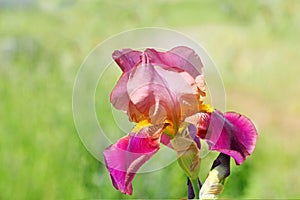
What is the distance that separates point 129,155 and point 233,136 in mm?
113

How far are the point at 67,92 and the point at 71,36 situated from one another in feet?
2.90

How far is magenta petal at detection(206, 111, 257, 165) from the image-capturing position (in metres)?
0.74

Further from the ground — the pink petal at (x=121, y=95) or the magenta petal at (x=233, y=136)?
the pink petal at (x=121, y=95)

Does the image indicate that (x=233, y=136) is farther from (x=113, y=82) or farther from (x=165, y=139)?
(x=113, y=82)

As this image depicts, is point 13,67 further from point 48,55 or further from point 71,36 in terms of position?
point 71,36

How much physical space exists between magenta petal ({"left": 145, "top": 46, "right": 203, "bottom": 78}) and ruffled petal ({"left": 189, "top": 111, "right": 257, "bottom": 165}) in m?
0.05

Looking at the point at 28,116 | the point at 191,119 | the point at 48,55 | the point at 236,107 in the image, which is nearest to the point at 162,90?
the point at 191,119

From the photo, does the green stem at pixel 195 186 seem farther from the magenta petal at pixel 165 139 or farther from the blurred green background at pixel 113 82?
the blurred green background at pixel 113 82

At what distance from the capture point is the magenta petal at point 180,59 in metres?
0.74

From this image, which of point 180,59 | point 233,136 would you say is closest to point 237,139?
point 233,136

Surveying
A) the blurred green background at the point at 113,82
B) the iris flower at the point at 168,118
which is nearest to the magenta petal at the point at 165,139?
A: the iris flower at the point at 168,118

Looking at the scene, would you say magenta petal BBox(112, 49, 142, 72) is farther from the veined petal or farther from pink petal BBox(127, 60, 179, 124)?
the veined petal

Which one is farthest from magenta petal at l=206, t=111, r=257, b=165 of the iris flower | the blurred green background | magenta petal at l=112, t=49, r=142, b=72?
the blurred green background

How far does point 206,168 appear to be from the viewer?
2188 millimetres
